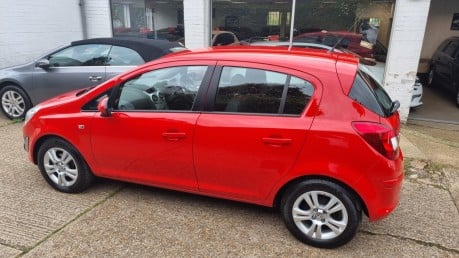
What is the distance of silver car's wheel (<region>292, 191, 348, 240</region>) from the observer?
2951 millimetres

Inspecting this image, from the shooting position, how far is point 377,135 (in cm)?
274

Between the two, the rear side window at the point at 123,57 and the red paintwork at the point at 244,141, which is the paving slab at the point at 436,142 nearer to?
the red paintwork at the point at 244,141

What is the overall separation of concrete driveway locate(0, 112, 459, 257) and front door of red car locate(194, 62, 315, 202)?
0.39 meters

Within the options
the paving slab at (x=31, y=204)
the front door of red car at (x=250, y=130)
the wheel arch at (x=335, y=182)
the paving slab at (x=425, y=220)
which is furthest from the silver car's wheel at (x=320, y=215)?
the paving slab at (x=31, y=204)

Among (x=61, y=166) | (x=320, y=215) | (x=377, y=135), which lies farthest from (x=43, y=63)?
(x=377, y=135)

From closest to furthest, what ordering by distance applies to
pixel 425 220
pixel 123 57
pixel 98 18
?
pixel 425 220 < pixel 123 57 < pixel 98 18

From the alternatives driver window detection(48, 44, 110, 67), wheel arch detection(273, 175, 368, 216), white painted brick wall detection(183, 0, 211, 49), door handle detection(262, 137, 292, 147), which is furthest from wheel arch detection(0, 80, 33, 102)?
wheel arch detection(273, 175, 368, 216)

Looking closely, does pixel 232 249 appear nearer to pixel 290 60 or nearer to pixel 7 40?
pixel 290 60

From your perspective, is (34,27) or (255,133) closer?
(255,133)

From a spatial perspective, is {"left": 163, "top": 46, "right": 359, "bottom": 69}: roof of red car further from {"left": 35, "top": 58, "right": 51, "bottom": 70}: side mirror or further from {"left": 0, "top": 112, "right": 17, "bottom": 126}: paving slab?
{"left": 0, "top": 112, "right": 17, "bottom": 126}: paving slab

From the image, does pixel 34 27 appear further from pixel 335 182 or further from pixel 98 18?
pixel 335 182

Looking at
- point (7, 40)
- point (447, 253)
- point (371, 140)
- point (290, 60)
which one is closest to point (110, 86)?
point (290, 60)

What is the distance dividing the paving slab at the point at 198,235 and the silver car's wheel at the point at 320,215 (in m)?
0.16

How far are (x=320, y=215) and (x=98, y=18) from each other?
8.36 meters
